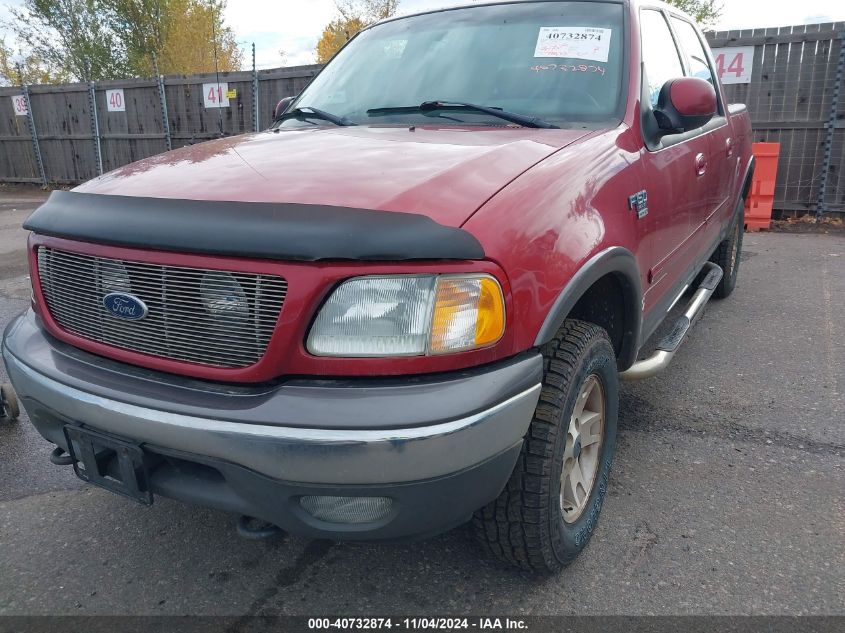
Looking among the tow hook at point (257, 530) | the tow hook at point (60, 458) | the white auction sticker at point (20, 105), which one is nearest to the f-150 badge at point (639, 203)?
the tow hook at point (257, 530)

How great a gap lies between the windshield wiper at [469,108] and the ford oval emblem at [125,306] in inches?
58.2

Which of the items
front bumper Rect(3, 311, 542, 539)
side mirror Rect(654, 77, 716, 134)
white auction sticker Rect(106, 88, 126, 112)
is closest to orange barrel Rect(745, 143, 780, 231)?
side mirror Rect(654, 77, 716, 134)

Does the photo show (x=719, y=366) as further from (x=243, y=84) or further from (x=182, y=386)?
(x=243, y=84)

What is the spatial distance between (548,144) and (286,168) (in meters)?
0.86

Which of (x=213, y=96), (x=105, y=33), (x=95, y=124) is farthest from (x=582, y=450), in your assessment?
(x=105, y=33)

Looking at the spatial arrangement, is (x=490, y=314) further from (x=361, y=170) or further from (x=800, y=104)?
(x=800, y=104)

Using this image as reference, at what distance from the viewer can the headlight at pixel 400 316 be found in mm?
1569

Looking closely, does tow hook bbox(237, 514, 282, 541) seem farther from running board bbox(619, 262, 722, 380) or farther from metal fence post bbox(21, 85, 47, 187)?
metal fence post bbox(21, 85, 47, 187)

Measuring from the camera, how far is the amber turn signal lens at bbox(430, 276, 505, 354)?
5.17ft

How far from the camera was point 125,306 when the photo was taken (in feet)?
5.82

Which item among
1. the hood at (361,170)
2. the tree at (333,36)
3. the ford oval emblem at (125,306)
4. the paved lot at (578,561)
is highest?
the tree at (333,36)

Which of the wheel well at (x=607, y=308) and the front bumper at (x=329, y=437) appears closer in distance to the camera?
the front bumper at (x=329, y=437)

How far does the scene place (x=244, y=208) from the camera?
1644 millimetres

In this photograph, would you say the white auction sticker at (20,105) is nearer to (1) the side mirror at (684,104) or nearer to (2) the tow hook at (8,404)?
(2) the tow hook at (8,404)
